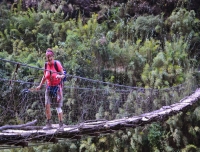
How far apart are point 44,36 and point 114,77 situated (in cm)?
175

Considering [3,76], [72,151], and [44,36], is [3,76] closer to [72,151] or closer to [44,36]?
[44,36]

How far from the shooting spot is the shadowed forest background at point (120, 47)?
15.0 feet

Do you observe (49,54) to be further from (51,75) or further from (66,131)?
(66,131)

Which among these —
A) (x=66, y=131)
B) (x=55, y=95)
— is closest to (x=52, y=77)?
(x=55, y=95)

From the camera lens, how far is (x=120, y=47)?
20.0 ft

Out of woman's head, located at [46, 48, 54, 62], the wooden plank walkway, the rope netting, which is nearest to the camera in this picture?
the wooden plank walkway

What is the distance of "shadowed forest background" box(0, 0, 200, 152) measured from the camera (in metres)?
4.58

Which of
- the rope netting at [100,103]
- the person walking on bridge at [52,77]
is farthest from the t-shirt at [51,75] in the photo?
the rope netting at [100,103]

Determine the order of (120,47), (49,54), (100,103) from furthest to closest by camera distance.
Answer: (120,47), (100,103), (49,54)

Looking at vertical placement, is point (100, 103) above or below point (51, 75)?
below

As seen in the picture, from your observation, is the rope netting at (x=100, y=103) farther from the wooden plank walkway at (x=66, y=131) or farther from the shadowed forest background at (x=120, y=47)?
the wooden plank walkway at (x=66, y=131)

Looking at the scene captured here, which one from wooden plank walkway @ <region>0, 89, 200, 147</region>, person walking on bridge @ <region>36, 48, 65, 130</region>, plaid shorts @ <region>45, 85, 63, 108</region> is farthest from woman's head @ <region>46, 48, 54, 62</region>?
wooden plank walkway @ <region>0, 89, 200, 147</region>

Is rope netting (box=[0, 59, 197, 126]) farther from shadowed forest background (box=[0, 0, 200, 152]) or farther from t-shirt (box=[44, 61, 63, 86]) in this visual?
t-shirt (box=[44, 61, 63, 86])

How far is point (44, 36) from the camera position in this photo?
603 centimetres
